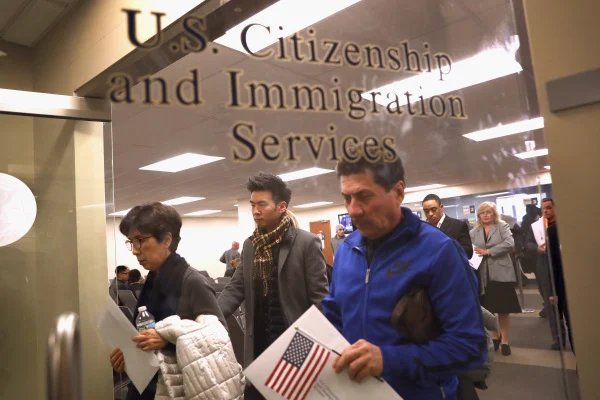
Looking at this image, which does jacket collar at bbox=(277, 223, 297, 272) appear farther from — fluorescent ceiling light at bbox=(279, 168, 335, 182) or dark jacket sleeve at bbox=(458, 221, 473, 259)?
dark jacket sleeve at bbox=(458, 221, 473, 259)

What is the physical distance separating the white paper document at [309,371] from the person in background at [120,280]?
0.64 m

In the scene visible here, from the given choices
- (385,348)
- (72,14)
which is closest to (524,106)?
(385,348)

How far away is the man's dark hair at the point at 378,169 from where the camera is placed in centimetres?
110

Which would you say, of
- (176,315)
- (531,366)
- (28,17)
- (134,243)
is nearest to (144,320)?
(176,315)

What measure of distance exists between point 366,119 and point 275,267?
494 millimetres

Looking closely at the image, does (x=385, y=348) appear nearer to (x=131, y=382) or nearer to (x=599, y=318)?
(x=599, y=318)

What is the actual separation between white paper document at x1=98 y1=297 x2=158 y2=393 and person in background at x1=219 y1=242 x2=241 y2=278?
1.30 ft

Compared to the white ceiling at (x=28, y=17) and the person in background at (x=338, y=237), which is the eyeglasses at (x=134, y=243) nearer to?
the person in background at (x=338, y=237)

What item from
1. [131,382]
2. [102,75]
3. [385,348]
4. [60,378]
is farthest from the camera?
[102,75]

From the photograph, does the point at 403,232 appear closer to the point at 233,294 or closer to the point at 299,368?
the point at 299,368

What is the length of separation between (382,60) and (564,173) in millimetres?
696

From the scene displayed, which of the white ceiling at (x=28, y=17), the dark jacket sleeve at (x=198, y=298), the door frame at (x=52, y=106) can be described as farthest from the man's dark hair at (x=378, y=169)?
the white ceiling at (x=28, y=17)

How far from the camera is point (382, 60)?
3.92 feet

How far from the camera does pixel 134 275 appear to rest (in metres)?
1.42
